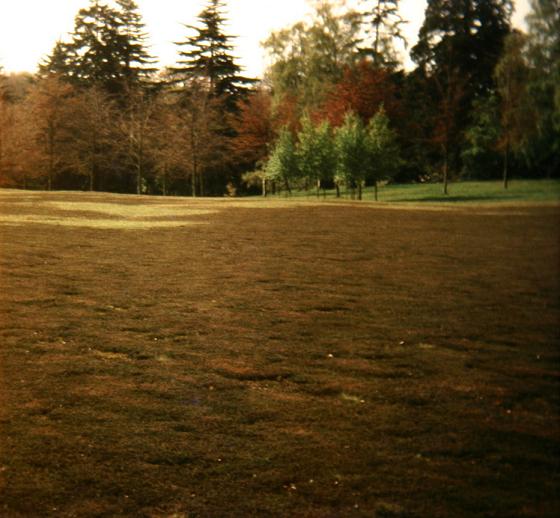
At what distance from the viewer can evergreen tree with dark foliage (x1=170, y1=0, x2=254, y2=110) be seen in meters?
4.43

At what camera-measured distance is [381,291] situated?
26.5 feet

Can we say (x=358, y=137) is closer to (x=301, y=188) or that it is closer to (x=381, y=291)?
(x=301, y=188)

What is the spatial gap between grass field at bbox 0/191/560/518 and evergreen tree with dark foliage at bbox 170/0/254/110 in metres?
2.54

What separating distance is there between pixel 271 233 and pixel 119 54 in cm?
957

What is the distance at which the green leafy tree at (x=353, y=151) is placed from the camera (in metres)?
27.3

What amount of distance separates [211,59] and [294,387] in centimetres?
324

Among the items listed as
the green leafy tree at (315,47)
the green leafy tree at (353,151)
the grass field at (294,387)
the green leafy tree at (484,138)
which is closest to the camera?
the grass field at (294,387)

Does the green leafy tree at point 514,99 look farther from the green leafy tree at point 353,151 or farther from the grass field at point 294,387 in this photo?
the green leafy tree at point 353,151

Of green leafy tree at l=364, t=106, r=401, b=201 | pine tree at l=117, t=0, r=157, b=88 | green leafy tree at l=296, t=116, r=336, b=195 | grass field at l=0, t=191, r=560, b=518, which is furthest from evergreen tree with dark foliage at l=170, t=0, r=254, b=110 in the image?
green leafy tree at l=296, t=116, r=336, b=195

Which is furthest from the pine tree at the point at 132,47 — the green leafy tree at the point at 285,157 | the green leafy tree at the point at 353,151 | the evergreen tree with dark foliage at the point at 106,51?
the green leafy tree at the point at 285,157

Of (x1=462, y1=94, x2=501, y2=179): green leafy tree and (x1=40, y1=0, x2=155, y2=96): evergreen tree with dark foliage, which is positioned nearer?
(x1=462, y1=94, x2=501, y2=179): green leafy tree

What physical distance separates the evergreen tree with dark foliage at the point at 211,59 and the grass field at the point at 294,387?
2536mm

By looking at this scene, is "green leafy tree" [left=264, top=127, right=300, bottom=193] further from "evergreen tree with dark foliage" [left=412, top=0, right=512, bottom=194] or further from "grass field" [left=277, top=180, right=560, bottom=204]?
"evergreen tree with dark foliage" [left=412, top=0, right=512, bottom=194]

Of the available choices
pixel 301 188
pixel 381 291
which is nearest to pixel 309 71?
pixel 381 291
